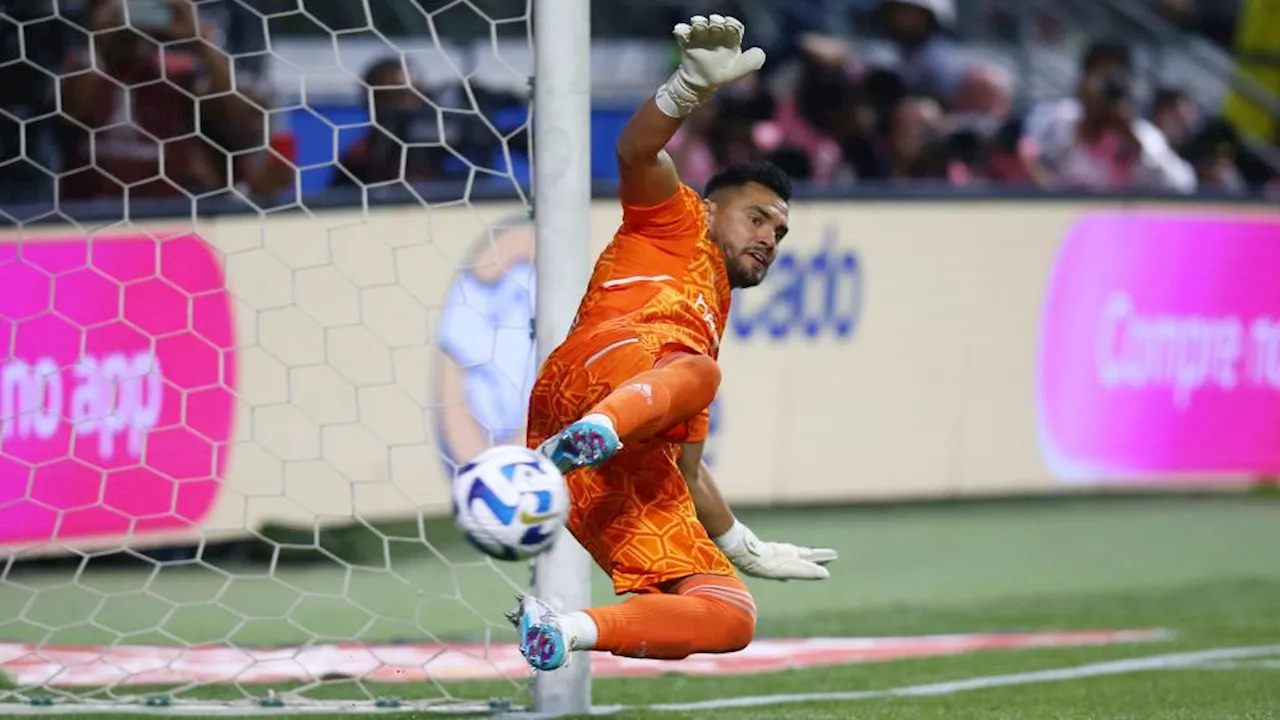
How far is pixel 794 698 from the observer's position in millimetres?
6508

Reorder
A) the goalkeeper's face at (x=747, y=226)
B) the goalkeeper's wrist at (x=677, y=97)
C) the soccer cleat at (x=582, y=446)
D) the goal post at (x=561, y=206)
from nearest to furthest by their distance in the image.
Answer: the soccer cleat at (x=582, y=446)
the goalkeeper's wrist at (x=677, y=97)
the goalkeeper's face at (x=747, y=226)
the goal post at (x=561, y=206)

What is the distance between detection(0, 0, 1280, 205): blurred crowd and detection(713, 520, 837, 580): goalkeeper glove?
1.83m

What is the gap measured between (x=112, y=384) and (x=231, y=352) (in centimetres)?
57

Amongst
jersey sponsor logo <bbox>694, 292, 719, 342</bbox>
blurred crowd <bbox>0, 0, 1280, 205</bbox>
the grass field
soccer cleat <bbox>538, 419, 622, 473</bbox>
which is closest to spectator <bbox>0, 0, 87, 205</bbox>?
blurred crowd <bbox>0, 0, 1280, 205</bbox>

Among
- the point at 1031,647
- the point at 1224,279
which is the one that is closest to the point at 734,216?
the point at 1031,647

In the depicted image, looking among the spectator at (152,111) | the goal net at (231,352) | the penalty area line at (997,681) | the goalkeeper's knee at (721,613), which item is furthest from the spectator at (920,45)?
the goalkeeper's knee at (721,613)

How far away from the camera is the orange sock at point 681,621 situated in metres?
4.90

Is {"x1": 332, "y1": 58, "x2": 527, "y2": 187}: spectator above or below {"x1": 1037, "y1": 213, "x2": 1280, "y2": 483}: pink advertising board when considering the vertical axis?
above

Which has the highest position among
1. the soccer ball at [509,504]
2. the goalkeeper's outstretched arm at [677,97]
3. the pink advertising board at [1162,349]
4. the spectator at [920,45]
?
the goalkeeper's outstretched arm at [677,97]

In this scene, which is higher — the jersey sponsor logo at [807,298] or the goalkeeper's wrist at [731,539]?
the goalkeeper's wrist at [731,539]

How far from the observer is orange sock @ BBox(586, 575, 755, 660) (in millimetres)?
4898

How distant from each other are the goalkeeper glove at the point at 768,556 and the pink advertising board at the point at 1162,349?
19.6ft

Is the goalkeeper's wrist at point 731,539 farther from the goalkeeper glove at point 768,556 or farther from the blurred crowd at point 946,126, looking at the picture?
the blurred crowd at point 946,126

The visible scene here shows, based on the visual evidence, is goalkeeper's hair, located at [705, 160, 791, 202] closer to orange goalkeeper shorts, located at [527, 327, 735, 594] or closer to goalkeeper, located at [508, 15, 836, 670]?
goalkeeper, located at [508, 15, 836, 670]
